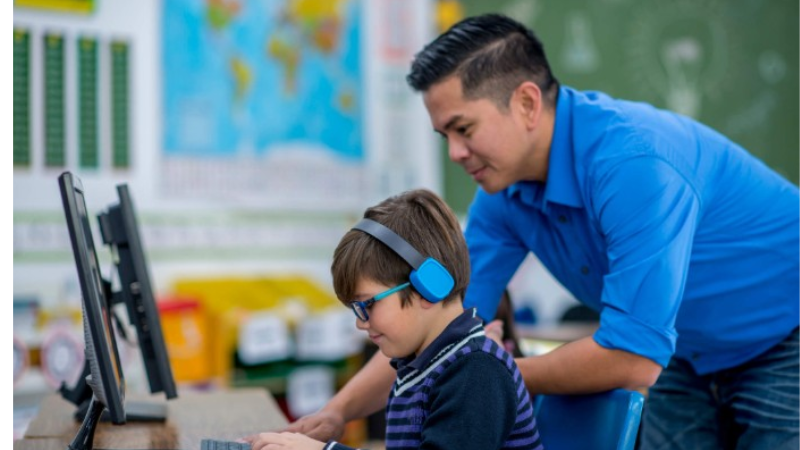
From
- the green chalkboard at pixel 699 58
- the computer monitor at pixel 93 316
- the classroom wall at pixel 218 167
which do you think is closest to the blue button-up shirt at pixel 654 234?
the computer monitor at pixel 93 316

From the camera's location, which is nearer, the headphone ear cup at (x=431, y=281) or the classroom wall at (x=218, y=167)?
the headphone ear cup at (x=431, y=281)

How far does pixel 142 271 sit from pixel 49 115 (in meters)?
2.40

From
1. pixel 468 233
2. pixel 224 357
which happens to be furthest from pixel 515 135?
pixel 224 357

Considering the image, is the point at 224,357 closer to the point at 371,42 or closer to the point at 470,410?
the point at 371,42

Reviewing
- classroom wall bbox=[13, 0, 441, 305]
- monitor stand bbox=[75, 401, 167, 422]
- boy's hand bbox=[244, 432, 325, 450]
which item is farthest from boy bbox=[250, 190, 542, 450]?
classroom wall bbox=[13, 0, 441, 305]

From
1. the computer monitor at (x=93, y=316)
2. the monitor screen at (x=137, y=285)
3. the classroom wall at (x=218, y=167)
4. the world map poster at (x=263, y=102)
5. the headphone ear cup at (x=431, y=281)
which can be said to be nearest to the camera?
the computer monitor at (x=93, y=316)

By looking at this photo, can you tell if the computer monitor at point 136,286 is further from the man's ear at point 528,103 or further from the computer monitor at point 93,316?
the man's ear at point 528,103

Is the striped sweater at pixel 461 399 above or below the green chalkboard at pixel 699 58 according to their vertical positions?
below

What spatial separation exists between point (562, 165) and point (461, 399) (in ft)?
1.94

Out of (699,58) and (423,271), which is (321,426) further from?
(699,58)

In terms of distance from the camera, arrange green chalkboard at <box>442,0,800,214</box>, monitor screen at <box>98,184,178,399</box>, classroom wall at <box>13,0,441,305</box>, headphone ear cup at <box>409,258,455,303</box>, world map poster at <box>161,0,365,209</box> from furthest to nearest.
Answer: green chalkboard at <box>442,0,800,214</box> → world map poster at <box>161,0,365,209</box> → classroom wall at <box>13,0,441,305</box> → monitor screen at <box>98,184,178,399</box> → headphone ear cup at <box>409,258,455,303</box>

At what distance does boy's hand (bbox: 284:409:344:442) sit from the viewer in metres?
1.42

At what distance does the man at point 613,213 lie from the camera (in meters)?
1.38

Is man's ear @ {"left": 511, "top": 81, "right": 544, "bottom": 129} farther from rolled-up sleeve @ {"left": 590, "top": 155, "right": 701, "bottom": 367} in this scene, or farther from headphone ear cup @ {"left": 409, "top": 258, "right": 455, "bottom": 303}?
headphone ear cup @ {"left": 409, "top": 258, "right": 455, "bottom": 303}
